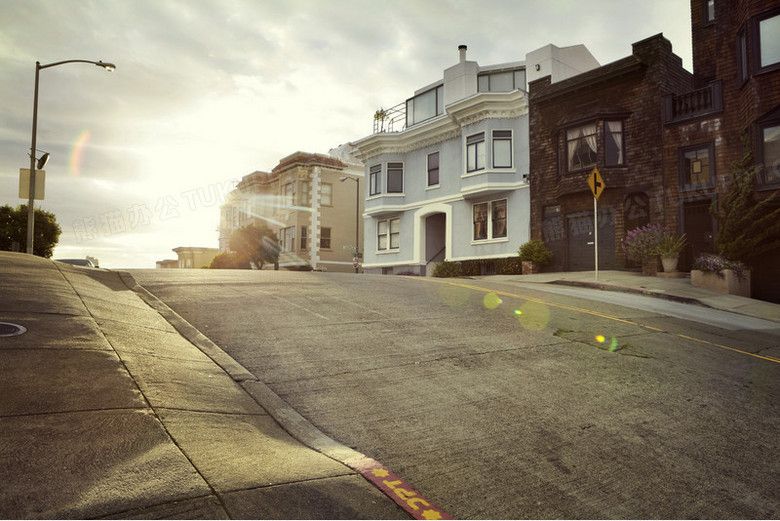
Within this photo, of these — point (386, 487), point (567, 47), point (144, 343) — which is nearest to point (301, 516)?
point (386, 487)

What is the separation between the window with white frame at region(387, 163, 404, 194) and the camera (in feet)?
115

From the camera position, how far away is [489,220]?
29.1 metres

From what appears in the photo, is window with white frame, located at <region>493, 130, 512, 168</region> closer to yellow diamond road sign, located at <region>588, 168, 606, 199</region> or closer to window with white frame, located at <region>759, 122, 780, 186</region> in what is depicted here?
yellow diamond road sign, located at <region>588, 168, 606, 199</region>

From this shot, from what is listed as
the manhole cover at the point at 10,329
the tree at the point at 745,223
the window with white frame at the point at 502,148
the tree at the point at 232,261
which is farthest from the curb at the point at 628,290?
the tree at the point at 232,261

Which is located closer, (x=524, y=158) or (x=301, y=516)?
(x=301, y=516)

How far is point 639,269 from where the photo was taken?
22.4 m

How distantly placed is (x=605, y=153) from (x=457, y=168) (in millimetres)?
9401

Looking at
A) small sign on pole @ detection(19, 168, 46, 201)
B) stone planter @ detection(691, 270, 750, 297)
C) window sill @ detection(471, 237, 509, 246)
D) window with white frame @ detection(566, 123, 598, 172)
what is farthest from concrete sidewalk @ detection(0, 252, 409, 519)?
window sill @ detection(471, 237, 509, 246)

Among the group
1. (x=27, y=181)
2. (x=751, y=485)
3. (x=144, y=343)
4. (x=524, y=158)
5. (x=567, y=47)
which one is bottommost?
(x=751, y=485)

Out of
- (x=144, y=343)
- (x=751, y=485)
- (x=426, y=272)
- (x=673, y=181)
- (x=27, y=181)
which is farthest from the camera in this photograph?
(x=426, y=272)

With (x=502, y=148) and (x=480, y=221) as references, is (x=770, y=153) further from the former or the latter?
(x=480, y=221)

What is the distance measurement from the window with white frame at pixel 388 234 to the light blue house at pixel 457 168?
0.07 m

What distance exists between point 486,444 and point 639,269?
20358mm

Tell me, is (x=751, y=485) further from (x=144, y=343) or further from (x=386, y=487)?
(x=144, y=343)
